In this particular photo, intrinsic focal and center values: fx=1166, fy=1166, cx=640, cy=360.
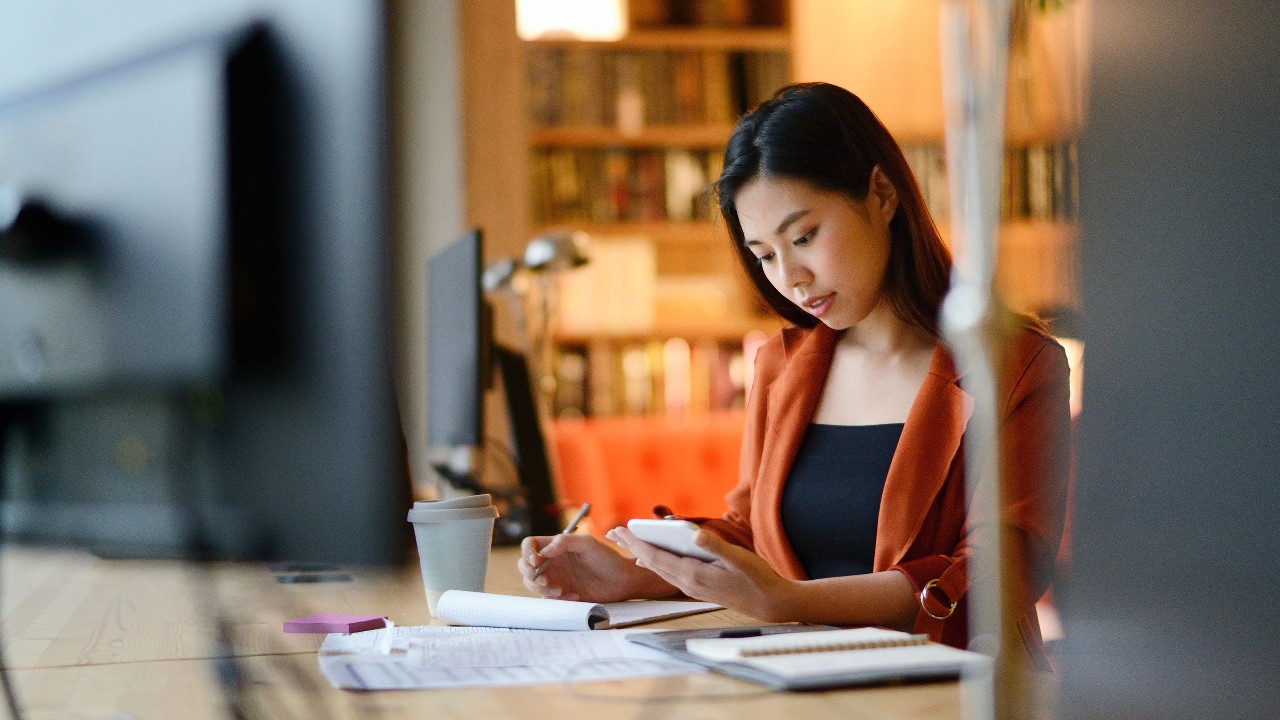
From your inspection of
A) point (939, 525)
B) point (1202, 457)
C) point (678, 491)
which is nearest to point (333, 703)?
point (1202, 457)

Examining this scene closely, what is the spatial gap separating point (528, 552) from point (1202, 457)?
853 mm

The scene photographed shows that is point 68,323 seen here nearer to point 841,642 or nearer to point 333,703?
point 333,703

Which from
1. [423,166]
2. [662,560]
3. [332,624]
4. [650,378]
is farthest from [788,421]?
[650,378]

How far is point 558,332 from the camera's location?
12.8ft

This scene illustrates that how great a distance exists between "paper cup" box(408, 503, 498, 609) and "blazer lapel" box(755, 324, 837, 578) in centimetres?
45

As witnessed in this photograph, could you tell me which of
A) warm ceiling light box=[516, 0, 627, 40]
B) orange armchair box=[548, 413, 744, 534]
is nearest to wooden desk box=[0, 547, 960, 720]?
orange armchair box=[548, 413, 744, 534]

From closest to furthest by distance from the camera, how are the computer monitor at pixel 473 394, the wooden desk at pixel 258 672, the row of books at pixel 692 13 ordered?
the wooden desk at pixel 258 672
the computer monitor at pixel 473 394
the row of books at pixel 692 13

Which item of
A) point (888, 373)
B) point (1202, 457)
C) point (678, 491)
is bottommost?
point (678, 491)

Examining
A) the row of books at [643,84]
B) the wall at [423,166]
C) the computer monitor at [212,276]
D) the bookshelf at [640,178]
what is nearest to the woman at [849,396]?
the computer monitor at [212,276]

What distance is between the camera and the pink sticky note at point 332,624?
3.67ft

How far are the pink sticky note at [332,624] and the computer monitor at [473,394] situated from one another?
67 centimetres

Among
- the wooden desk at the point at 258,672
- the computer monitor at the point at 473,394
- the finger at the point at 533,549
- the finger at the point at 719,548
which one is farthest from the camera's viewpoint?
the computer monitor at the point at 473,394

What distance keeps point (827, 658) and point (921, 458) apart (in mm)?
626

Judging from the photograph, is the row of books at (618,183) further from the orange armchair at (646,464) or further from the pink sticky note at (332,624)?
the pink sticky note at (332,624)
